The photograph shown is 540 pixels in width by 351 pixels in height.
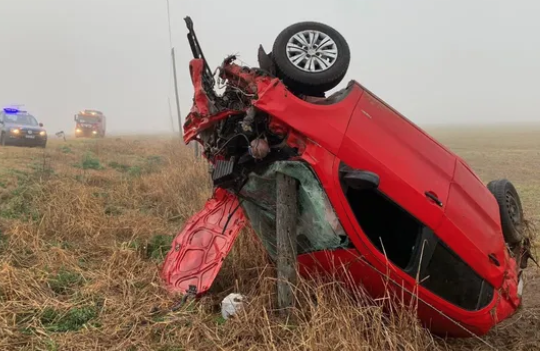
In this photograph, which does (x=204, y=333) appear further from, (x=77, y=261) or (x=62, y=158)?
(x=62, y=158)

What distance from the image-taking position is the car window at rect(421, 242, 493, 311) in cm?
324

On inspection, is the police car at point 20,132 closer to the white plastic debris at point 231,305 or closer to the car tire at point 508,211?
the white plastic debris at point 231,305

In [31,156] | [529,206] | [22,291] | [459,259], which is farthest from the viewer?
[31,156]

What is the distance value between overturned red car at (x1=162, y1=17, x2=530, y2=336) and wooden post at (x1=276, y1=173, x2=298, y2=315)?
8 centimetres

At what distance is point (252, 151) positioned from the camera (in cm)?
315

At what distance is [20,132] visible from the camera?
17031mm

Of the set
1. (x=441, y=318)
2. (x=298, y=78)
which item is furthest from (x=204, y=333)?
(x=298, y=78)

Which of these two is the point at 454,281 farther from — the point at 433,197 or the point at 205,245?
the point at 205,245

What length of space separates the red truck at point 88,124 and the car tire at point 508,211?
33.3 meters

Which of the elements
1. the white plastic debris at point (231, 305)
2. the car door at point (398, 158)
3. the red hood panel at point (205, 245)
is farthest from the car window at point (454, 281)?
the red hood panel at point (205, 245)

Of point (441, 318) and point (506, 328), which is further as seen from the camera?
point (506, 328)

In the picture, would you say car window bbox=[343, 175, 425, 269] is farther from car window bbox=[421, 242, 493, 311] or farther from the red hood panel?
the red hood panel

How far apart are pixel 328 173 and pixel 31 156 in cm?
1242

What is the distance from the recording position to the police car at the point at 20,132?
55.8ft
